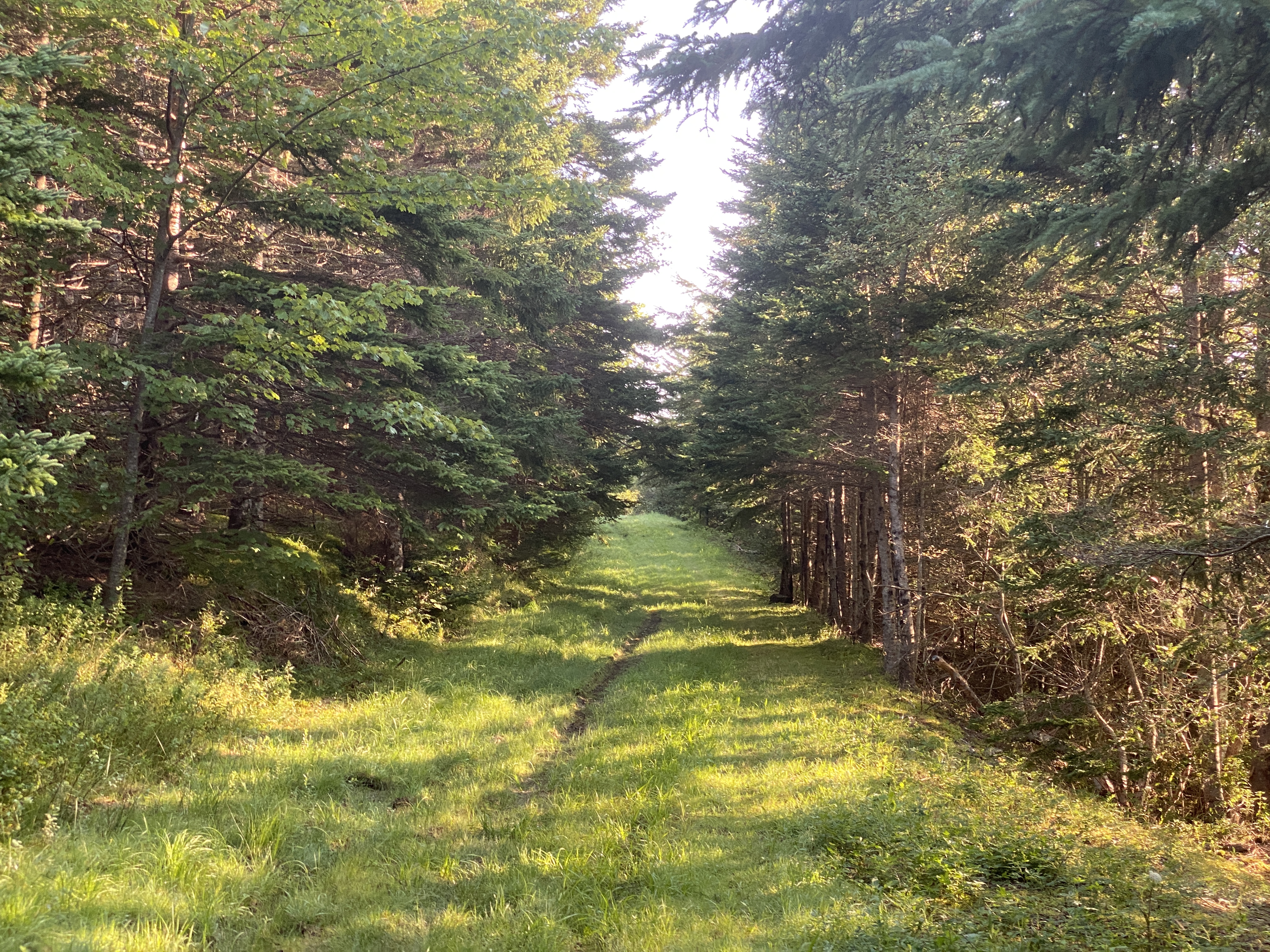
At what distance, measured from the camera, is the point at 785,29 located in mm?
6629

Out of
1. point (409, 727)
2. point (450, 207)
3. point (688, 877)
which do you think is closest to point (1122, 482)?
point (688, 877)

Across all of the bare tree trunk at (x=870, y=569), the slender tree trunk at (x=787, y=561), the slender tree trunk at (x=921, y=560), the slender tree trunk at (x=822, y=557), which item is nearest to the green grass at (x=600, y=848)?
the slender tree trunk at (x=921, y=560)

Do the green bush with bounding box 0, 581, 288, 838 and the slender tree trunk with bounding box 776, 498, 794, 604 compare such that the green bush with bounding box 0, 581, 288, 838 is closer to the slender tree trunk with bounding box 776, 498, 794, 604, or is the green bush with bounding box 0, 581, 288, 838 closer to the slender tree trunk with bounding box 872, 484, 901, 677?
the slender tree trunk with bounding box 872, 484, 901, 677

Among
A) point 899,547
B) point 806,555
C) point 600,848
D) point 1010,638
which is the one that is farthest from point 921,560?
point 600,848

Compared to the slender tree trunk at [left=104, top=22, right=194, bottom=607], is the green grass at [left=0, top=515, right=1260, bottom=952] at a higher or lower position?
lower

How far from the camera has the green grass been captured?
3.93 m

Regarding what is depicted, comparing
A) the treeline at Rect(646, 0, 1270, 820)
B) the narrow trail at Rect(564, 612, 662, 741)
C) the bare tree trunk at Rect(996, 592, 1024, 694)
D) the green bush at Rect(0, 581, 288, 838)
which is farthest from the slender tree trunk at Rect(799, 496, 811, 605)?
the green bush at Rect(0, 581, 288, 838)

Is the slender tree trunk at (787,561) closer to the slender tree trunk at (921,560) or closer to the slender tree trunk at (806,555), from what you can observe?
the slender tree trunk at (806,555)

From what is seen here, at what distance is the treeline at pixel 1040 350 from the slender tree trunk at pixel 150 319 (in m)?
6.28

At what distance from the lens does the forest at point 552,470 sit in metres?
4.58

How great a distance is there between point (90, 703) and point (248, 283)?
17.5 ft

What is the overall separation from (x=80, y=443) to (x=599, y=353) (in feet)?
57.3

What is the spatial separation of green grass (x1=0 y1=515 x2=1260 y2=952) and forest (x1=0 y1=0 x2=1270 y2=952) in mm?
53

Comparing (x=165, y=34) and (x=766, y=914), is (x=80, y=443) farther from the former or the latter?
(x=165, y=34)
